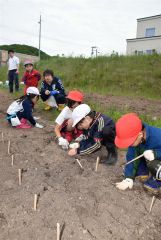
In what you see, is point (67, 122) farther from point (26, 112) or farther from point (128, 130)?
point (128, 130)

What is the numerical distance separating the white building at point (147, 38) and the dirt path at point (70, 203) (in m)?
16.9

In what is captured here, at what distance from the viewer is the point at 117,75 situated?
33.6 feet

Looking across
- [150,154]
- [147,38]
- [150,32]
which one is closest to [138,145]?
[150,154]

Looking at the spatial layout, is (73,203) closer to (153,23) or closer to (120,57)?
(120,57)

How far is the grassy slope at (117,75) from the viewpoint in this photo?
9.22 metres

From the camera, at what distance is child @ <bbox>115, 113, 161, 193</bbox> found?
2.71 meters

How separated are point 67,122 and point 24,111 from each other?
1120 millimetres

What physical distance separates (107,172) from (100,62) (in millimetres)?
8810

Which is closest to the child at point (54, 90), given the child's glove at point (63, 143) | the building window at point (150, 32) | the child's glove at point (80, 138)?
the child's glove at point (80, 138)

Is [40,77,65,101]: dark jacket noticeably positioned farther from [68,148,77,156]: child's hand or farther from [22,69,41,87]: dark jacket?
[68,148,77,156]: child's hand

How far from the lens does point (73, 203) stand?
2.85 m

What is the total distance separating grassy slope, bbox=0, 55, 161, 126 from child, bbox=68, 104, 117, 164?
16.4ft

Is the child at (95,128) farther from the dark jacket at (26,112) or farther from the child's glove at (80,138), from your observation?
the dark jacket at (26,112)

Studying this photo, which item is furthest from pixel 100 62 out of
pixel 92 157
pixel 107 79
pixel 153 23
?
pixel 153 23
